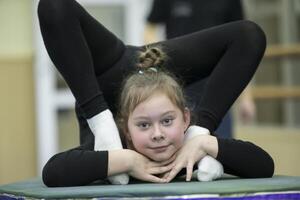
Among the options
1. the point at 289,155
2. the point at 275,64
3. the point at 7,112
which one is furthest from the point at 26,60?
the point at 289,155

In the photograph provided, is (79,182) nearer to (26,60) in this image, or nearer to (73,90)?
(73,90)

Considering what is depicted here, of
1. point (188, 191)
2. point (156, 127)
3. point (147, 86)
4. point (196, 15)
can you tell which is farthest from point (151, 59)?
point (196, 15)

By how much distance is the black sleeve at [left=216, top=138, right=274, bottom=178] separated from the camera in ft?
5.75

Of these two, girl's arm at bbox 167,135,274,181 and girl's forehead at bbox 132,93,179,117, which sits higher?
girl's forehead at bbox 132,93,179,117

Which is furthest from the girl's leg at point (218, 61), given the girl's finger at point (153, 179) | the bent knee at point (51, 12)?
the bent knee at point (51, 12)

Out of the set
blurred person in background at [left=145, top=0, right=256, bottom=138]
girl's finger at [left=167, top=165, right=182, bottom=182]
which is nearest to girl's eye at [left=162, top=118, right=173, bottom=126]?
girl's finger at [left=167, top=165, right=182, bottom=182]

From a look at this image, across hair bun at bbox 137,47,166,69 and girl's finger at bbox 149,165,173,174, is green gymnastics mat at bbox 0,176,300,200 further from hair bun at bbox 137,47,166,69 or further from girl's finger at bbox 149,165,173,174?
hair bun at bbox 137,47,166,69

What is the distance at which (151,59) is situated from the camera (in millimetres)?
1875

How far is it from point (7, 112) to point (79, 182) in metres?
3.71

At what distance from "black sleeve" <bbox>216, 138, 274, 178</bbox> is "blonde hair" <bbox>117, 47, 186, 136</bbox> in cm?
15

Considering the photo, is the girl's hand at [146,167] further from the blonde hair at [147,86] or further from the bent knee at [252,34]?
the bent knee at [252,34]

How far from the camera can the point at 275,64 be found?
4.94 meters

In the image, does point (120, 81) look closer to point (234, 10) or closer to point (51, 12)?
point (51, 12)

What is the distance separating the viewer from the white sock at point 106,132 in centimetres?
175
